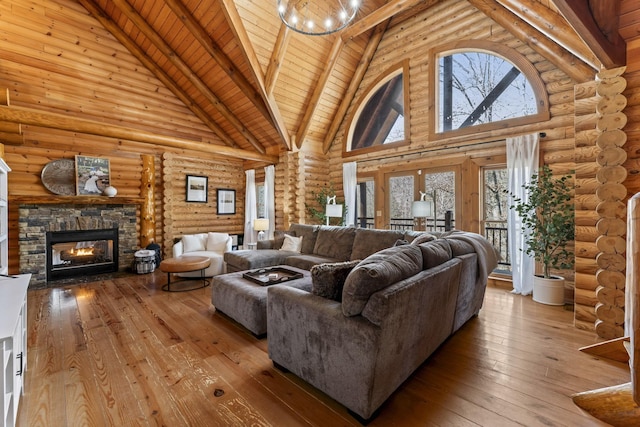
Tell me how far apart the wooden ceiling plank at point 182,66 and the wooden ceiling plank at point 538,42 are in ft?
16.1

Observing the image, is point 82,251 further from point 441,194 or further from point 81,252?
point 441,194

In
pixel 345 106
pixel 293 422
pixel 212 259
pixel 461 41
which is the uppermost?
pixel 461 41

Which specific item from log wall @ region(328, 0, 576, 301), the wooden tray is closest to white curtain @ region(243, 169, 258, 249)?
log wall @ region(328, 0, 576, 301)

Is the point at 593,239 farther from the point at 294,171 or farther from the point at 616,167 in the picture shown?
the point at 294,171

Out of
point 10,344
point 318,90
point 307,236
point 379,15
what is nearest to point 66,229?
point 307,236

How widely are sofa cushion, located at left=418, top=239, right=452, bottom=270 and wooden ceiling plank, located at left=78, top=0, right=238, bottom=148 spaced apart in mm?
6280

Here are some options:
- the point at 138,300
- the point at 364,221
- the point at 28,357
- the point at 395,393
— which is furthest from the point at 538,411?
the point at 364,221

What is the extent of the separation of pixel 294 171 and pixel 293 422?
5.37 m

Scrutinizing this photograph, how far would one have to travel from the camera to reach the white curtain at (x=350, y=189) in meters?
6.31

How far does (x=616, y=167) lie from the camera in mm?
2654

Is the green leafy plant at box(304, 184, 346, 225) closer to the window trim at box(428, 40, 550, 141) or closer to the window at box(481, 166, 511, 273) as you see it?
the window trim at box(428, 40, 550, 141)

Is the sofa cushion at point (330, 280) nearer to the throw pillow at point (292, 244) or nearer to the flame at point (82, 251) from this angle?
the throw pillow at point (292, 244)

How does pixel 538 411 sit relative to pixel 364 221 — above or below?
below

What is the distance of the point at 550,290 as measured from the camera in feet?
12.1
